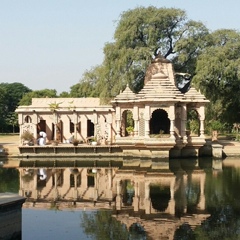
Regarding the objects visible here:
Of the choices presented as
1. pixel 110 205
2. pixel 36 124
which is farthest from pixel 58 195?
pixel 36 124

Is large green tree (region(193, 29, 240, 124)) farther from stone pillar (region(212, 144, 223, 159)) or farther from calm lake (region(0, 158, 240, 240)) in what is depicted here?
calm lake (region(0, 158, 240, 240))

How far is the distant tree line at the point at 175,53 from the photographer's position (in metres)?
30.8

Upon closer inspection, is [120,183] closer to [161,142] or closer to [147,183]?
[147,183]

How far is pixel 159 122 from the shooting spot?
1133 inches

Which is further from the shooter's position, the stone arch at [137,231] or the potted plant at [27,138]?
the potted plant at [27,138]

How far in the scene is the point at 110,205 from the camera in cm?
1367

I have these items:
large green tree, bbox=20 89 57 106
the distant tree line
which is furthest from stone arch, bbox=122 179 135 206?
large green tree, bbox=20 89 57 106

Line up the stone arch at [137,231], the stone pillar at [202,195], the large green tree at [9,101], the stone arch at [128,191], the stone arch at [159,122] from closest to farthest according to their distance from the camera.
Answer: the stone arch at [137,231] < the stone pillar at [202,195] < the stone arch at [128,191] < the stone arch at [159,122] < the large green tree at [9,101]

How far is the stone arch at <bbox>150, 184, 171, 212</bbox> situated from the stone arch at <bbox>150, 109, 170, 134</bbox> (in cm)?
1199

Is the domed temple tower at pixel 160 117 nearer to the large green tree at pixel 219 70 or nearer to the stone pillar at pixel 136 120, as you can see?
the stone pillar at pixel 136 120

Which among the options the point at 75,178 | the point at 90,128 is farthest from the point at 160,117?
the point at 75,178

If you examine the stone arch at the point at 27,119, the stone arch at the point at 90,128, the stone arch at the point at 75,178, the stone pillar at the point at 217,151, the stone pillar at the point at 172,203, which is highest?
the stone arch at the point at 27,119

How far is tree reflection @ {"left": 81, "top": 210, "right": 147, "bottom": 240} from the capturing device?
34.2ft

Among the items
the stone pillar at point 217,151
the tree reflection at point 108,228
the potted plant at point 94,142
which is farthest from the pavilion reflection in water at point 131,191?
the potted plant at point 94,142
